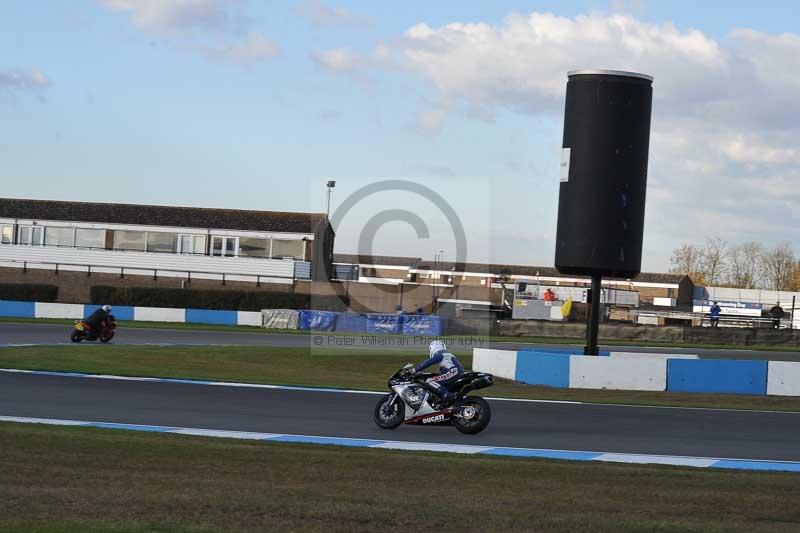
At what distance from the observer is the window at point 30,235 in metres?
59.6

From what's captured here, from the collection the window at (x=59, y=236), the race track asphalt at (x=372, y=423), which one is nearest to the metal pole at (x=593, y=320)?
the race track asphalt at (x=372, y=423)

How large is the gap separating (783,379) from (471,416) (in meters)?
10.4

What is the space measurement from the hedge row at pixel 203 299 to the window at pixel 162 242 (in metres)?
6.54

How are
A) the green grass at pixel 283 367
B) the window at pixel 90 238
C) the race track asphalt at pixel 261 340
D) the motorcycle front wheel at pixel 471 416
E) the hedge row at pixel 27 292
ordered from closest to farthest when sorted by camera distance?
the motorcycle front wheel at pixel 471 416 < the green grass at pixel 283 367 < the race track asphalt at pixel 261 340 < the hedge row at pixel 27 292 < the window at pixel 90 238

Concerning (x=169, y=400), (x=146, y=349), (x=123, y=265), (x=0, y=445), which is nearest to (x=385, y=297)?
(x=123, y=265)

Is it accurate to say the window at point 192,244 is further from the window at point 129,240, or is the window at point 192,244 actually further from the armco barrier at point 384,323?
the armco barrier at point 384,323

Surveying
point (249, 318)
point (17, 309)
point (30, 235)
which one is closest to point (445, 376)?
point (249, 318)

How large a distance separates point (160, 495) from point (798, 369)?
54.7ft

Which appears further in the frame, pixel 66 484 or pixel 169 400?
pixel 169 400

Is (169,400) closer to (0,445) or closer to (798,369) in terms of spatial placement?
(0,445)

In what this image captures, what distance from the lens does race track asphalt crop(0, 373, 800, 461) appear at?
43.7ft

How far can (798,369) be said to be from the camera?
70.0ft

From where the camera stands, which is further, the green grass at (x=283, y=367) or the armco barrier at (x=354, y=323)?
the armco barrier at (x=354, y=323)

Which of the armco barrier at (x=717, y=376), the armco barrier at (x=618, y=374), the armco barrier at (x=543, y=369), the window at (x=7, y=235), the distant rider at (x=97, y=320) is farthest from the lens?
the window at (x=7, y=235)
